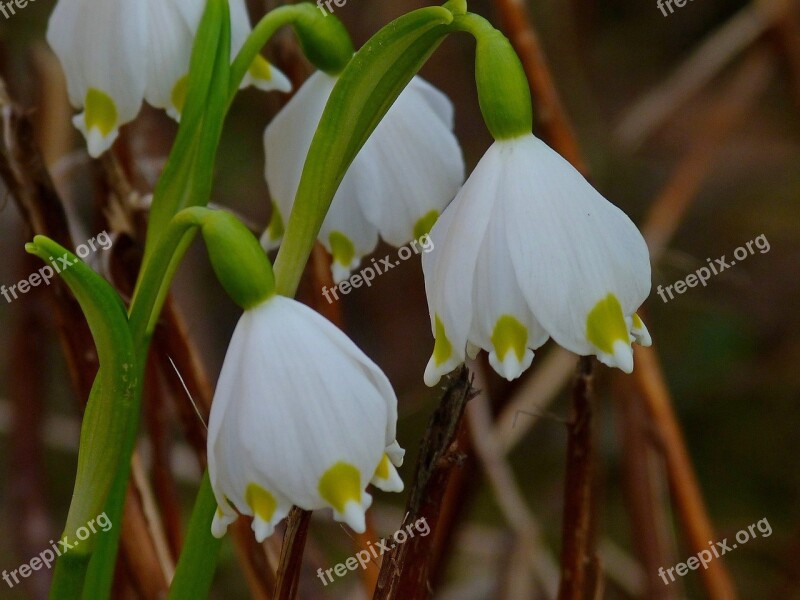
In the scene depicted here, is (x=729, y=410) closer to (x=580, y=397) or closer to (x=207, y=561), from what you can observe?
(x=580, y=397)

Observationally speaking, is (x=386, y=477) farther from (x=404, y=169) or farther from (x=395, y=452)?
(x=404, y=169)

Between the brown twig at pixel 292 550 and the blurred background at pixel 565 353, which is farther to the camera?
the blurred background at pixel 565 353

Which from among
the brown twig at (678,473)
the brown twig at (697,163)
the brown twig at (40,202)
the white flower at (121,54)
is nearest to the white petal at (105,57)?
the white flower at (121,54)

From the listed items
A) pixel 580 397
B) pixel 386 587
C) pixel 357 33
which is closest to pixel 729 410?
pixel 357 33

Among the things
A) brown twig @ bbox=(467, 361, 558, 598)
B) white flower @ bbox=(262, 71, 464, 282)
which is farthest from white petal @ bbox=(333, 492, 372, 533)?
brown twig @ bbox=(467, 361, 558, 598)

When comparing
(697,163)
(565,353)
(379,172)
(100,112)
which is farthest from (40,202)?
(697,163)

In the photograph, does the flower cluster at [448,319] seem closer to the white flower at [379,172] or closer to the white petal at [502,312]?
the white petal at [502,312]

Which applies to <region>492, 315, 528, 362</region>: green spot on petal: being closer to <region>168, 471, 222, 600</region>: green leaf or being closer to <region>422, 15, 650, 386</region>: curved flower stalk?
<region>422, 15, 650, 386</region>: curved flower stalk
